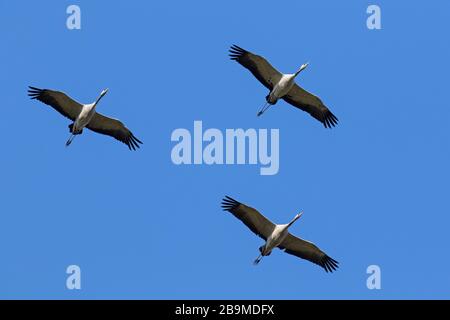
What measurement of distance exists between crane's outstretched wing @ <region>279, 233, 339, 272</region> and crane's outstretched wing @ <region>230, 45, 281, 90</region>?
222 inches

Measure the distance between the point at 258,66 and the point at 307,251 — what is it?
22.5 ft

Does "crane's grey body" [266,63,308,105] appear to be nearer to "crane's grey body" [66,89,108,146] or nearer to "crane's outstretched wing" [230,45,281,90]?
"crane's outstretched wing" [230,45,281,90]

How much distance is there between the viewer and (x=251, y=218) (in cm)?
4366

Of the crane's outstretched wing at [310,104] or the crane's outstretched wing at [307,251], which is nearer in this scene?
the crane's outstretched wing at [307,251]

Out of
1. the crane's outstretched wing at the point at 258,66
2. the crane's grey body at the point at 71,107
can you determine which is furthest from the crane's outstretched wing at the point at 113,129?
the crane's outstretched wing at the point at 258,66

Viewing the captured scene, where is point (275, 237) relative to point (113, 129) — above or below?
below

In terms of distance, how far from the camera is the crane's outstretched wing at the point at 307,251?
44581 millimetres

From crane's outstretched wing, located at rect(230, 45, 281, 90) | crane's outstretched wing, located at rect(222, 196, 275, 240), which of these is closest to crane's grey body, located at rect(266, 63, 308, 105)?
crane's outstretched wing, located at rect(230, 45, 281, 90)

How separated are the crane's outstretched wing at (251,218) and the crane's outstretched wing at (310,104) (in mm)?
5471

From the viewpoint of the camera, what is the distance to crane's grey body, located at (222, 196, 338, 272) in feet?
142

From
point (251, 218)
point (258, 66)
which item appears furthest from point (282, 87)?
point (251, 218)

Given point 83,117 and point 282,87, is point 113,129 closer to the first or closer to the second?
point 83,117

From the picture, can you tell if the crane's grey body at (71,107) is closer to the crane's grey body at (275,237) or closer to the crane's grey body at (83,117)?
the crane's grey body at (83,117)
